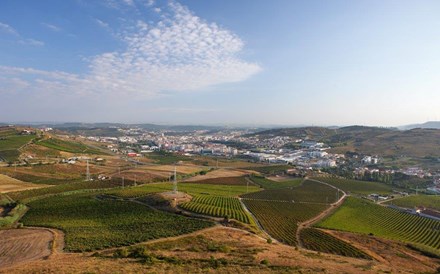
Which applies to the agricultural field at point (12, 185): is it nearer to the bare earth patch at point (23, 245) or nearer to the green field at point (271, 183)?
the bare earth patch at point (23, 245)

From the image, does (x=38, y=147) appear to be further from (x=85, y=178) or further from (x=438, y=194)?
(x=438, y=194)

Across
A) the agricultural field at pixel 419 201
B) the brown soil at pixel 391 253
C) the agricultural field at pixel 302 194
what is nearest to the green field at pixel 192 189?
the agricultural field at pixel 302 194

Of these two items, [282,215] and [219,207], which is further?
[219,207]

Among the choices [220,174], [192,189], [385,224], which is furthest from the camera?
[220,174]

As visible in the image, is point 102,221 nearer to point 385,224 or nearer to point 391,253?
point 391,253

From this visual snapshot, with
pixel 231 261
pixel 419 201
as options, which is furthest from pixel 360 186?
pixel 231 261

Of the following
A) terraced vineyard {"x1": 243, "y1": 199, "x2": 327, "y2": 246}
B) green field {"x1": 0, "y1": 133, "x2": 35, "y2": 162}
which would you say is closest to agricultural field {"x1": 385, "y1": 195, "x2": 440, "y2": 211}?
terraced vineyard {"x1": 243, "y1": 199, "x2": 327, "y2": 246}

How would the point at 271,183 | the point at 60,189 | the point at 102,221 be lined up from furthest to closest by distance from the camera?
the point at 271,183
the point at 60,189
the point at 102,221

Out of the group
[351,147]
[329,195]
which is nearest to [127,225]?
[329,195]
